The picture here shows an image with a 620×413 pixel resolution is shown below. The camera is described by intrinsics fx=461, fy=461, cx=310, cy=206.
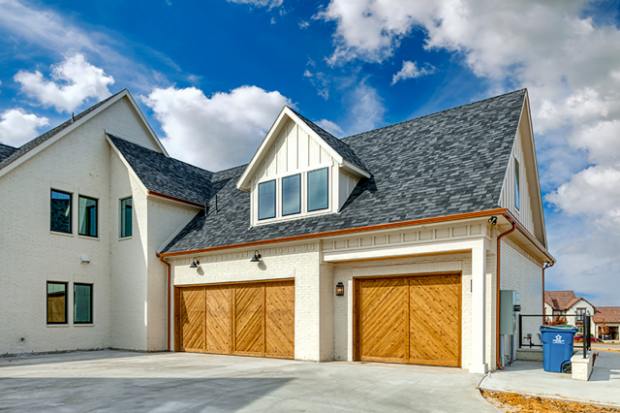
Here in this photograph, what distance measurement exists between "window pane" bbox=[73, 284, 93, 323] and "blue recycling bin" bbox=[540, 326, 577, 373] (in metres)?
15.1

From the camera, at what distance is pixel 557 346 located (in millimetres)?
10547

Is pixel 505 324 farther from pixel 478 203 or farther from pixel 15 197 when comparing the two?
pixel 15 197

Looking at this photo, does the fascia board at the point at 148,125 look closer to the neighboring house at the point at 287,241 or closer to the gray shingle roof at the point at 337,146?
the neighboring house at the point at 287,241

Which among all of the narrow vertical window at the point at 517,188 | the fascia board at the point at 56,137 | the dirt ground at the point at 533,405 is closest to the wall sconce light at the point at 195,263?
the fascia board at the point at 56,137

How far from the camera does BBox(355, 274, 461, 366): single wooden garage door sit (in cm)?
1146

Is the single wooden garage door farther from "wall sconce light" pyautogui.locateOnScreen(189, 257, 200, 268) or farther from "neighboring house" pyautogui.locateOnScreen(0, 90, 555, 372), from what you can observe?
"wall sconce light" pyautogui.locateOnScreen(189, 257, 200, 268)

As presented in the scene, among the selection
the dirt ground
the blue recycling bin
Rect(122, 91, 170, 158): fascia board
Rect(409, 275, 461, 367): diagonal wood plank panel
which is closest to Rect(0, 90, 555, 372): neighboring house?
Rect(409, 275, 461, 367): diagonal wood plank panel

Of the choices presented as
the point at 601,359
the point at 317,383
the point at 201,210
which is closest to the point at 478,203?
the point at 317,383

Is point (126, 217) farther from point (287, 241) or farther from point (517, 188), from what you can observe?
point (517, 188)

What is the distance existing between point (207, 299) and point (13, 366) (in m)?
5.89

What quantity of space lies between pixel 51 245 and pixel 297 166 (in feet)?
30.4

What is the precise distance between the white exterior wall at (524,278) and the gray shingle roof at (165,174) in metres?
12.0

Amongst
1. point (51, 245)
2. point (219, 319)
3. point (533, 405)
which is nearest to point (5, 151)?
point (51, 245)

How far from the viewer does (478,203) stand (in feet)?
35.0
